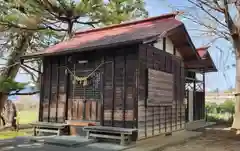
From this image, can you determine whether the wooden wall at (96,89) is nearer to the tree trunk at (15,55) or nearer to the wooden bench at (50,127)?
Answer: the wooden bench at (50,127)

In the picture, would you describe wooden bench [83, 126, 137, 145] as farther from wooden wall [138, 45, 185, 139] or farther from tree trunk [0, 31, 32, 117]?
tree trunk [0, 31, 32, 117]

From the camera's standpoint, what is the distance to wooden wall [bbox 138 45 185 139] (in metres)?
8.00

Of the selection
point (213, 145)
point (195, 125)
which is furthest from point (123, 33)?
point (195, 125)

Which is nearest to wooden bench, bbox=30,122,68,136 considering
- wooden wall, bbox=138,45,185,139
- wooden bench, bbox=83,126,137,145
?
wooden bench, bbox=83,126,137,145

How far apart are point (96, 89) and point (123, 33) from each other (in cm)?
197

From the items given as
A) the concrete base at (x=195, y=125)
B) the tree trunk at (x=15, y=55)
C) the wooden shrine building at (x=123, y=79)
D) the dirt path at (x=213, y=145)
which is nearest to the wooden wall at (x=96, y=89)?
the wooden shrine building at (x=123, y=79)

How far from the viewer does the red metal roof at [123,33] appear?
7.95 metres

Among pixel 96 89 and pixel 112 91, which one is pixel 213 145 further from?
pixel 96 89

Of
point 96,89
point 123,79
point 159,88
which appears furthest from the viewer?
point 159,88

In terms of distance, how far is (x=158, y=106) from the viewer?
8.92 metres

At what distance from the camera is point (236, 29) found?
970cm

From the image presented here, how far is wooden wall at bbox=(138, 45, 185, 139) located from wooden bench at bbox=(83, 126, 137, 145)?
48cm

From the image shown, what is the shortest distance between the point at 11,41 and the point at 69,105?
23.0 ft

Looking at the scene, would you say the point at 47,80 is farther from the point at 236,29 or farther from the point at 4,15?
the point at 236,29
